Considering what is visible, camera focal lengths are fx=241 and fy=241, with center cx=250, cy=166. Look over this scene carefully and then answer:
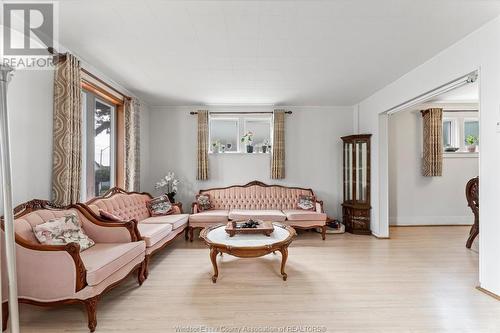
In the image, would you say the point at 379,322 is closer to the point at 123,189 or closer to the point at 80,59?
the point at 123,189

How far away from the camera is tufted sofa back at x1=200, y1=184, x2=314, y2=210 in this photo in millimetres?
5301

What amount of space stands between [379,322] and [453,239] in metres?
3.56

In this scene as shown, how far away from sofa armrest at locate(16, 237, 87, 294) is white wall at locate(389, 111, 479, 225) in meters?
A: 5.92

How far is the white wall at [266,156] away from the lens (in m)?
5.61

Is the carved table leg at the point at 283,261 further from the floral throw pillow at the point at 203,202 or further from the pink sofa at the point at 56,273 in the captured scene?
the floral throw pillow at the point at 203,202

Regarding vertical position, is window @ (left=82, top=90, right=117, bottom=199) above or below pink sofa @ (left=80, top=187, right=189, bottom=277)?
above

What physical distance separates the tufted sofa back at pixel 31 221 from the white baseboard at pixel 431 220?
620 cm

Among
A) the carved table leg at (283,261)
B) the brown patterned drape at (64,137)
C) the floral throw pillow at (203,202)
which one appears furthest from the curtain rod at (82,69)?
the carved table leg at (283,261)

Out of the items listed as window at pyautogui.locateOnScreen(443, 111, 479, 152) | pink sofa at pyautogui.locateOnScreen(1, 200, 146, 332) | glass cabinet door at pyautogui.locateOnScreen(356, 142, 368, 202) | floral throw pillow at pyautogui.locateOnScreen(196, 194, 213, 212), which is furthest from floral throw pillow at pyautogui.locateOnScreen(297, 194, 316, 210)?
pink sofa at pyautogui.locateOnScreen(1, 200, 146, 332)

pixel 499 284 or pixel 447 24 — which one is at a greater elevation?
pixel 447 24

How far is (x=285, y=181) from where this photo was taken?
18.5 feet

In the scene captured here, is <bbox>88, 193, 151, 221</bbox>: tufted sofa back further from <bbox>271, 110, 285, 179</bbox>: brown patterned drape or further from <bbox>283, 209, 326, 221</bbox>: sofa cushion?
<bbox>271, 110, 285, 179</bbox>: brown patterned drape

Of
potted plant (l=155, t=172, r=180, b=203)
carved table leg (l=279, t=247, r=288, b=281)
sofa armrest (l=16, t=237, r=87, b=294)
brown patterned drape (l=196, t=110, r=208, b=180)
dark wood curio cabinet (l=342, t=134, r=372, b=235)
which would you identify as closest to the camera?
sofa armrest (l=16, t=237, r=87, b=294)

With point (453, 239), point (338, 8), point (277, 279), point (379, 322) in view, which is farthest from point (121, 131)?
point (453, 239)
